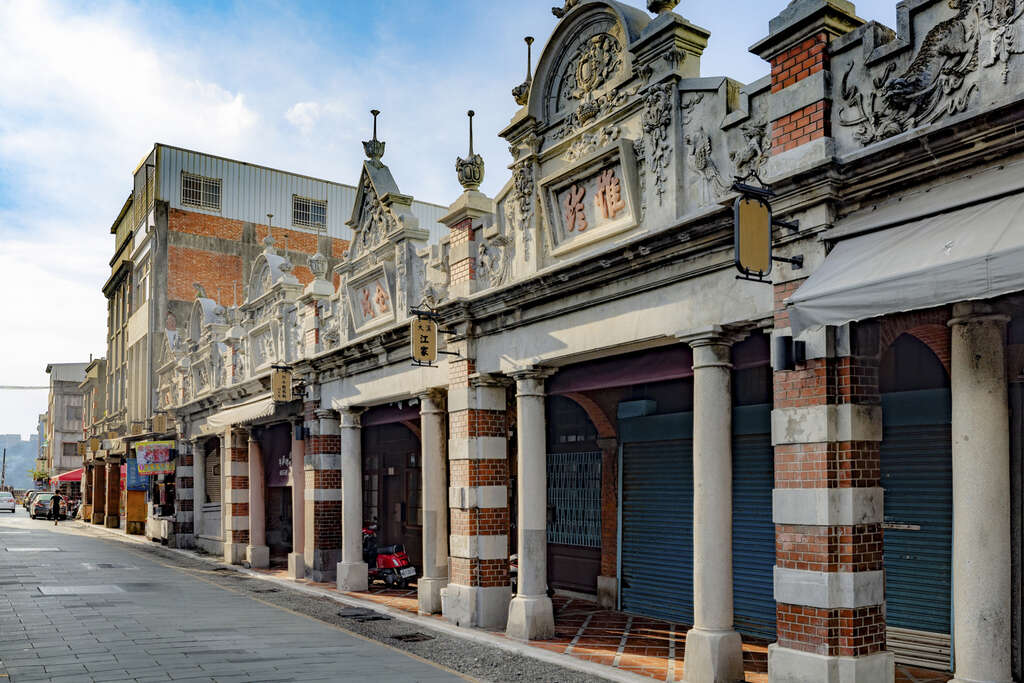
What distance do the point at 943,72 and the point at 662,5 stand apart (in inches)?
138

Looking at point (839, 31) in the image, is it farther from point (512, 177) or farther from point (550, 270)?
point (512, 177)

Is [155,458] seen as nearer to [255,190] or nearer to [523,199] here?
[255,190]

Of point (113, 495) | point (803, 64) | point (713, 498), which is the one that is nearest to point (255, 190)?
point (113, 495)

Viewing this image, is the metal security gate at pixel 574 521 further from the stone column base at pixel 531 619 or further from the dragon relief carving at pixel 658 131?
the dragon relief carving at pixel 658 131

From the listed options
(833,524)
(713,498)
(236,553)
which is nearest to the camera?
(833,524)

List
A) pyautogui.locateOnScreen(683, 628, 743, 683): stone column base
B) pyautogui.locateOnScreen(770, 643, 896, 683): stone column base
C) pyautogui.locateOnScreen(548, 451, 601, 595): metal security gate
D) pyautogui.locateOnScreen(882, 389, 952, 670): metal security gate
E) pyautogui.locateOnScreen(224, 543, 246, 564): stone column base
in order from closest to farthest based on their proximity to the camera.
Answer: pyautogui.locateOnScreen(770, 643, 896, 683): stone column base
pyautogui.locateOnScreen(683, 628, 743, 683): stone column base
pyautogui.locateOnScreen(882, 389, 952, 670): metal security gate
pyautogui.locateOnScreen(548, 451, 601, 595): metal security gate
pyautogui.locateOnScreen(224, 543, 246, 564): stone column base

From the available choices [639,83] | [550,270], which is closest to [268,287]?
[550,270]

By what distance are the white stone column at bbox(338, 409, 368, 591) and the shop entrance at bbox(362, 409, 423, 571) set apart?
1.46m

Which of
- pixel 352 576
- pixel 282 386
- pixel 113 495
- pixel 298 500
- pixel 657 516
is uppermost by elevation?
pixel 282 386

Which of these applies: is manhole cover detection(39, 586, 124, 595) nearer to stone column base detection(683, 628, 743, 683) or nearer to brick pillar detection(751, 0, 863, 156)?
stone column base detection(683, 628, 743, 683)

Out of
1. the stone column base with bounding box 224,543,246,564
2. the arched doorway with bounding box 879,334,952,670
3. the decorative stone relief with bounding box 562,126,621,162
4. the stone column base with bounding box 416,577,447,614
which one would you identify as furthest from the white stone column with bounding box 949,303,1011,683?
the stone column base with bounding box 224,543,246,564

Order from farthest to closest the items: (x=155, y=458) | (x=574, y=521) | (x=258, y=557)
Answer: (x=155, y=458), (x=258, y=557), (x=574, y=521)

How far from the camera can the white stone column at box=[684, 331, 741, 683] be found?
9.36 meters

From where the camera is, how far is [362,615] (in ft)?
48.2
